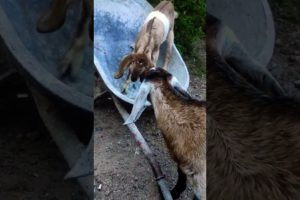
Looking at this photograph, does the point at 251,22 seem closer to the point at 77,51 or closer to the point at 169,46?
the point at 169,46

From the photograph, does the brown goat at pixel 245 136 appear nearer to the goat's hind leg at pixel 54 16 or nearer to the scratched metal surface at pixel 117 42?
the scratched metal surface at pixel 117 42

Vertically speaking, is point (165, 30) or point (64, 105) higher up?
point (165, 30)

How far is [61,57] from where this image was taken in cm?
261

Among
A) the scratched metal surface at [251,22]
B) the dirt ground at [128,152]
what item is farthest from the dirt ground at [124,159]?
the scratched metal surface at [251,22]

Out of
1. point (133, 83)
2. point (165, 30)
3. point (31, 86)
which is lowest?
point (31, 86)

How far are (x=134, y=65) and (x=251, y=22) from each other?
0.38 meters

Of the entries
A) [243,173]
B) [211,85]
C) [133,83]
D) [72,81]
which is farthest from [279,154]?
[72,81]

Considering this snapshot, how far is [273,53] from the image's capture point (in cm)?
263

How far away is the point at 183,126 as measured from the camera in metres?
2.56

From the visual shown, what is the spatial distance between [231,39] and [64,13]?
1.71ft

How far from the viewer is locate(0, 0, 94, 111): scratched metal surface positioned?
2.57 m

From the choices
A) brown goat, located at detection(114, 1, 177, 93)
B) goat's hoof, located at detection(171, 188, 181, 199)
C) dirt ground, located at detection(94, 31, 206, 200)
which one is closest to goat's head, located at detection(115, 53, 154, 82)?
brown goat, located at detection(114, 1, 177, 93)

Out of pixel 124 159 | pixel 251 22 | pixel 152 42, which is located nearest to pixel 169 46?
pixel 152 42

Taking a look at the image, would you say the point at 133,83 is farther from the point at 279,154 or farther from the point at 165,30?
the point at 279,154
